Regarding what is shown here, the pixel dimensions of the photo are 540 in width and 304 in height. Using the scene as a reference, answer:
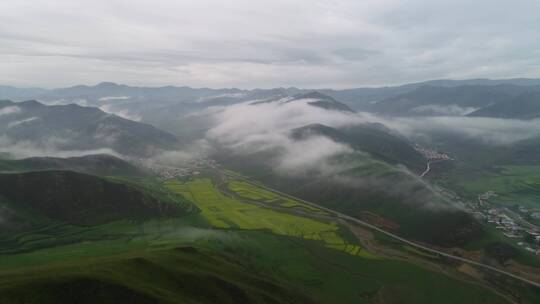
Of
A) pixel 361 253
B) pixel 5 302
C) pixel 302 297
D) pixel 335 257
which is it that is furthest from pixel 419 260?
pixel 5 302

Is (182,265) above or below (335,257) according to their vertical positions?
above

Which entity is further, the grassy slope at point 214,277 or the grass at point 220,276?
the grass at point 220,276

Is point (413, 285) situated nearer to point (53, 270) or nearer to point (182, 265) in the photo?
point (182, 265)

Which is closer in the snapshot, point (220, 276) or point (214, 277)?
point (214, 277)

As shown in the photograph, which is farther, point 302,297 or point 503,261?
point 503,261

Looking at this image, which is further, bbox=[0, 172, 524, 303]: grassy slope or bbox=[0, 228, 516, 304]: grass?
bbox=[0, 228, 516, 304]: grass

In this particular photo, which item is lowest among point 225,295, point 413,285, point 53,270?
point 413,285

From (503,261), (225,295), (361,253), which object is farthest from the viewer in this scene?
(361,253)

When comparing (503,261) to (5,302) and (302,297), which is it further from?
(5,302)

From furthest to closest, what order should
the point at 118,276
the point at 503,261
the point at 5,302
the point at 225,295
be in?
the point at 503,261
the point at 225,295
the point at 118,276
the point at 5,302

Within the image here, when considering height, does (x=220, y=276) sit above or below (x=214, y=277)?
below
